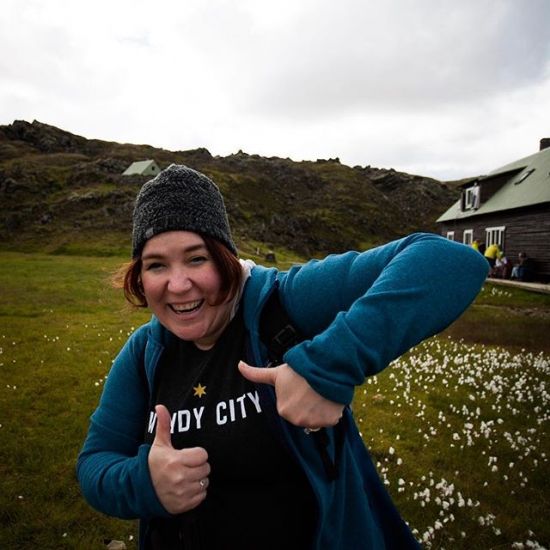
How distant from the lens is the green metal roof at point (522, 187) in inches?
1166

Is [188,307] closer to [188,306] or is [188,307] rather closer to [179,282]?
[188,306]

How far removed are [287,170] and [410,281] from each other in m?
127

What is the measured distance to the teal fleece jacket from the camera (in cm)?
160

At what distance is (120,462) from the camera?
2.32 metres

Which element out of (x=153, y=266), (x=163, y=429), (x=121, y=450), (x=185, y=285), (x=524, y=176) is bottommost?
(x=121, y=450)

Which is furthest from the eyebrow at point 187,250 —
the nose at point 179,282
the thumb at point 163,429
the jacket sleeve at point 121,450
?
the thumb at point 163,429

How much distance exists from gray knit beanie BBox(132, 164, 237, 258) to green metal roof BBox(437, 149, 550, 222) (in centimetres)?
3210

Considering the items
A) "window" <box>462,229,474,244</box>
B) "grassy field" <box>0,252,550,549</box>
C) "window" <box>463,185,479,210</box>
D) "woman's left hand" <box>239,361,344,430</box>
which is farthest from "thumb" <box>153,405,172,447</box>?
"window" <box>462,229,474,244</box>

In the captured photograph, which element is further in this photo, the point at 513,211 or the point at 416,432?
the point at 513,211

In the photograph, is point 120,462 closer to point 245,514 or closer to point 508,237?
point 245,514

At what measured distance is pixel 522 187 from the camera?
3300 cm

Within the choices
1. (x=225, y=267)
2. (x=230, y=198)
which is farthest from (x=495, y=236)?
(x=230, y=198)

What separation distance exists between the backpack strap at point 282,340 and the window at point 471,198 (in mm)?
41963

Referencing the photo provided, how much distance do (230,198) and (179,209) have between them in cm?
8258
